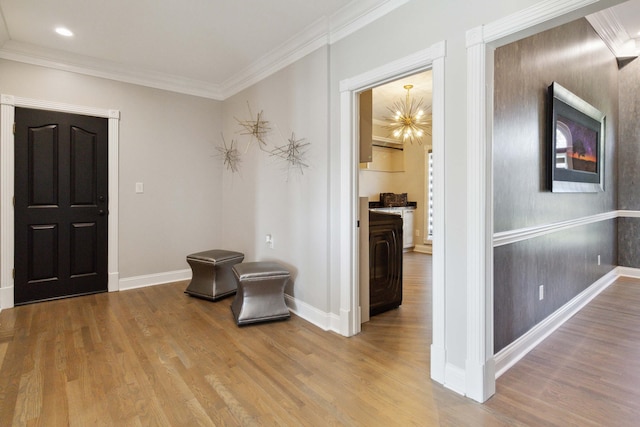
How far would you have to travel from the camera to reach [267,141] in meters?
3.52

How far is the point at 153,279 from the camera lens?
400 cm

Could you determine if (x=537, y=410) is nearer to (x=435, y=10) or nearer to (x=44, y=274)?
(x=435, y=10)

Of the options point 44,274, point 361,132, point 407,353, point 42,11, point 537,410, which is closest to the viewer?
point 537,410

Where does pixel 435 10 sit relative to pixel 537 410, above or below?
above

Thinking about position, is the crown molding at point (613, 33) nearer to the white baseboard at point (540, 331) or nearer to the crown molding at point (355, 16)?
the crown molding at point (355, 16)

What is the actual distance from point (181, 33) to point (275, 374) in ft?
9.29

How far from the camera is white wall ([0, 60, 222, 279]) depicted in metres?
3.63

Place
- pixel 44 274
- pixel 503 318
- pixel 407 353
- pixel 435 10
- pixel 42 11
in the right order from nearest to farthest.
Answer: pixel 435 10 → pixel 503 318 → pixel 407 353 → pixel 42 11 → pixel 44 274

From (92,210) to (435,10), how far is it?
3.71 m

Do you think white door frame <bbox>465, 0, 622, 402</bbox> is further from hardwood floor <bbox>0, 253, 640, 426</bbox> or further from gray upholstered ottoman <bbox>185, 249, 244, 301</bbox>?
gray upholstered ottoman <bbox>185, 249, 244, 301</bbox>

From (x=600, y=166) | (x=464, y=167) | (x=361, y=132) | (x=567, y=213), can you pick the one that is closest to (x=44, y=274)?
(x=361, y=132)

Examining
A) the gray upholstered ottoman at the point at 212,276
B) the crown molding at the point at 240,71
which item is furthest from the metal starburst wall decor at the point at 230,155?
the gray upholstered ottoman at the point at 212,276

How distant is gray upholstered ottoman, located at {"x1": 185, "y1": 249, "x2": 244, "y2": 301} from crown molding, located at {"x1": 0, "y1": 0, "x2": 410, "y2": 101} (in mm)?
1955

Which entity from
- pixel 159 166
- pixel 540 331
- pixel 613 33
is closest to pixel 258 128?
pixel 159 166
